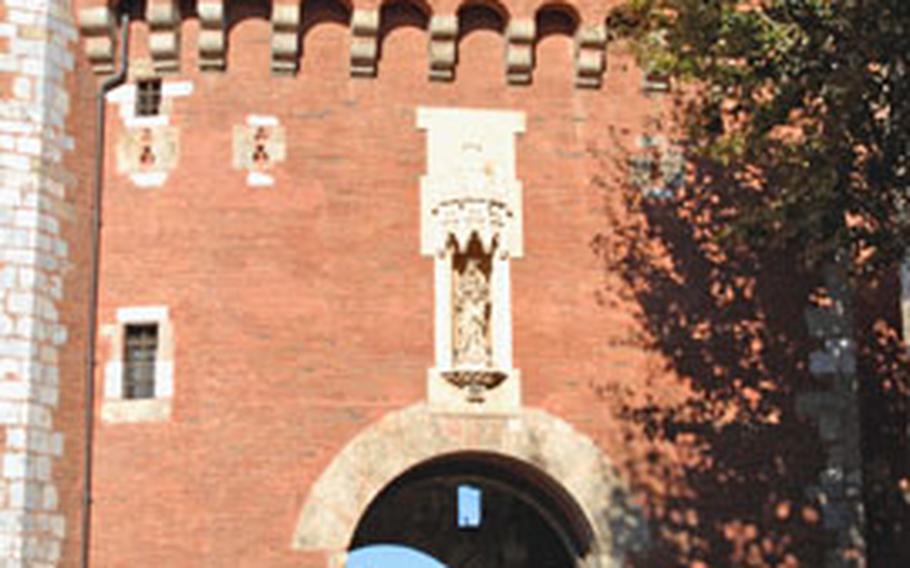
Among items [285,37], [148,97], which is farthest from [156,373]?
[285,37]

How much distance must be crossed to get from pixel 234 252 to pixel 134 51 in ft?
9.15

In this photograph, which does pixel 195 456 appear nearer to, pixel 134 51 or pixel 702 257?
pixel 134 51

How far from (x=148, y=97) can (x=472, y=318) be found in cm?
459

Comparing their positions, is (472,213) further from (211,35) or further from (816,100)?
(816,100)

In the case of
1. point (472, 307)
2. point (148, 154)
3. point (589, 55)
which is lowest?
point (472, 307)

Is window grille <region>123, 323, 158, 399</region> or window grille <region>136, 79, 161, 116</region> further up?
window grille <region>136, 79, 161, 116</region>

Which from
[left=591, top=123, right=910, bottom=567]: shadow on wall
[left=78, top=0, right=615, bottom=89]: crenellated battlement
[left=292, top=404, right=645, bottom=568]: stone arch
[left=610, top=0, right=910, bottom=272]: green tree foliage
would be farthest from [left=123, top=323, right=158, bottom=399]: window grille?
[left=610, top=0, right=910, bottom=272]: green tree foliage

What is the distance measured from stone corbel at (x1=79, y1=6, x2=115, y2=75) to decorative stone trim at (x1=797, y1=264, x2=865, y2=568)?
28.3ft

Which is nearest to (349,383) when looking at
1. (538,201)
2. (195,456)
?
(195,456)

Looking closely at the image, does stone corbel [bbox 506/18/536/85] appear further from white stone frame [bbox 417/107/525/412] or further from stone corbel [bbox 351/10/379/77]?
stone corbel [bbox 351/10/379/77]

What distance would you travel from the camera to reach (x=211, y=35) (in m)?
18.1

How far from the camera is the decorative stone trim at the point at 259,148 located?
18.0m

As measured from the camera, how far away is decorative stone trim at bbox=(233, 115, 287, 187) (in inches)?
707

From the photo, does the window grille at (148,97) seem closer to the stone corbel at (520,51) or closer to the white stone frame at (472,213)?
the white stone frame at (472,213)
